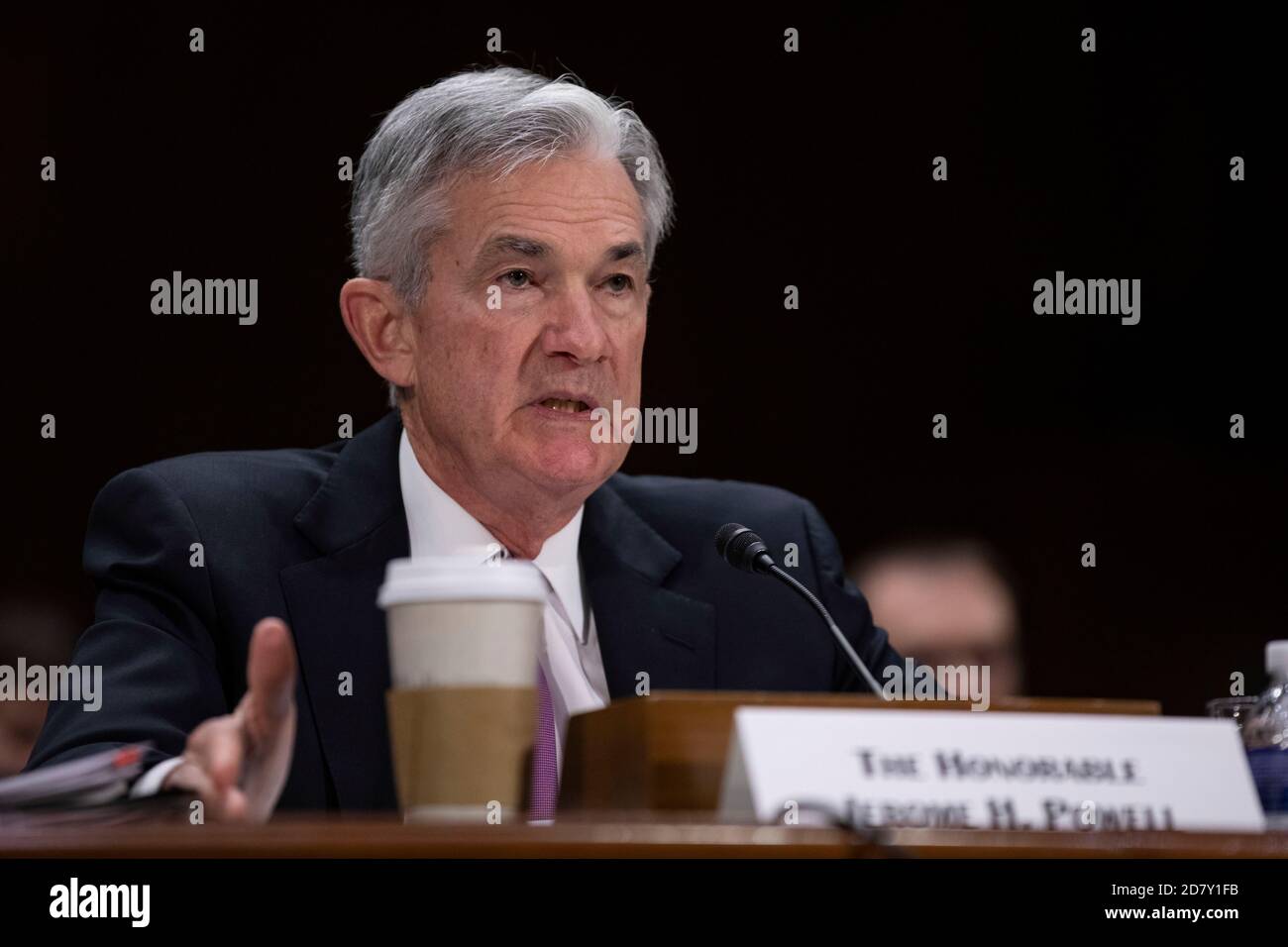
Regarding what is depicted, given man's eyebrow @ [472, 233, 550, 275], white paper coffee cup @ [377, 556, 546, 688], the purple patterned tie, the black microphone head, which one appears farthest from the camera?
man's eyebrow @ [472, 233, 550, 275]

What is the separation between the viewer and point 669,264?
3699mm

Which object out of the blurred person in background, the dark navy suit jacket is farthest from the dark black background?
the dark navy suit jacket

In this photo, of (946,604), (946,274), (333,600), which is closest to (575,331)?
(333,600)

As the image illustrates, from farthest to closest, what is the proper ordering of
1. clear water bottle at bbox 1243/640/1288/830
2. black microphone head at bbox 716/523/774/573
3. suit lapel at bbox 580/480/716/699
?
suit lapel at bbox 580/480/716/699
black microphone head at bbox 716/523/774/573
clear water bottle at bbox 1243/640/1288/830

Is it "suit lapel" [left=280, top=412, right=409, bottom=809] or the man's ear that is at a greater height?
the man's ear

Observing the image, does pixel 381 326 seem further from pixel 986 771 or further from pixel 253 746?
pixel 986 771

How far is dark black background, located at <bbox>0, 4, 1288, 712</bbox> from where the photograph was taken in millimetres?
3543

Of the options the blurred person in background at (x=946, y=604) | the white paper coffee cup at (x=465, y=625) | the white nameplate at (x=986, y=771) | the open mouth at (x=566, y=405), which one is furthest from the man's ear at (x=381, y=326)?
the blurred person in background at (x=946, y=604)

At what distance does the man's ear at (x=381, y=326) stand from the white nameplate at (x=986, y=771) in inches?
48.6

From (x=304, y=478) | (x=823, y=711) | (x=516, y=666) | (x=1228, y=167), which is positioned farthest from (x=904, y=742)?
(x=1228, y=167)

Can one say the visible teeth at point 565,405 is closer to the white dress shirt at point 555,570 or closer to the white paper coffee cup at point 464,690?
the white dress shirt at point 555,570

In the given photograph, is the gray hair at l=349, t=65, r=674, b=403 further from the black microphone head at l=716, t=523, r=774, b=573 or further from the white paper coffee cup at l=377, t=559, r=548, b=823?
the white paper coffee cup at l=377, t=559, r=548, b=823

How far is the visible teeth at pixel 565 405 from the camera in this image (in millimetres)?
2039
